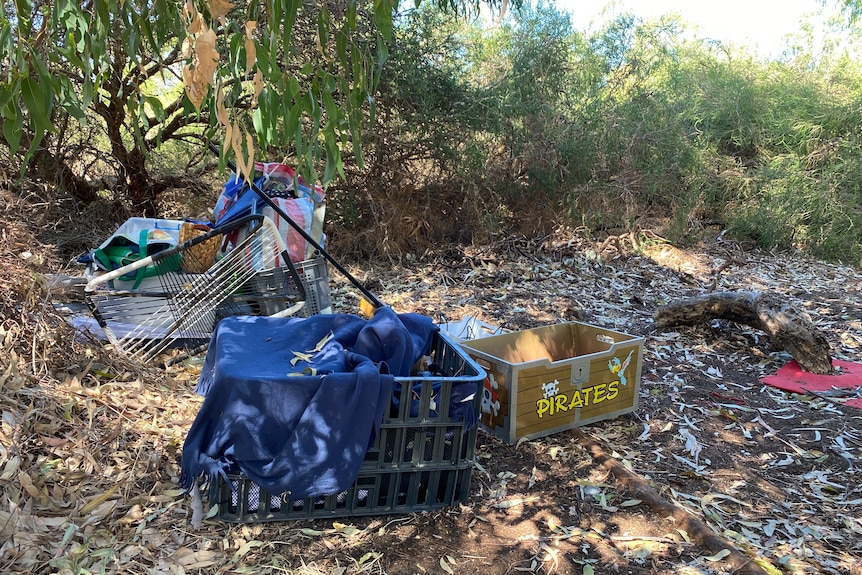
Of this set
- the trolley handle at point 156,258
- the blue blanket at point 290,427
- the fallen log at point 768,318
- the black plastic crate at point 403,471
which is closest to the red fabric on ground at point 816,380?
the fallen log at point 768,318

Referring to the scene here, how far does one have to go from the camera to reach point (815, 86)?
9391 mm

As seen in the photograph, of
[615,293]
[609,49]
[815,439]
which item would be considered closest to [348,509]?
[815,439]

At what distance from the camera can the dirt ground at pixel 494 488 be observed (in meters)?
2.10

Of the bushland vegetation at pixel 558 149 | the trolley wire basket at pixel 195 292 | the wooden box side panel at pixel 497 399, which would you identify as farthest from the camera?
the bushland vegetation at pixel 558 149

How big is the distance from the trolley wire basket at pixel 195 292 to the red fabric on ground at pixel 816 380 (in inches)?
119

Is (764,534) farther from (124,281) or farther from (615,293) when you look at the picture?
(615,293)

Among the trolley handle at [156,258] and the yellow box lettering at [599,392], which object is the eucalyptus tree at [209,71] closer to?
the trolley handle at [156,258]

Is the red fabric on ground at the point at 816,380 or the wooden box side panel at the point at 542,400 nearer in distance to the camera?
the wooden box side panel at the point at 542,400

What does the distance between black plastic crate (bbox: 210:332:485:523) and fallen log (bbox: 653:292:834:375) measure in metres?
2.81

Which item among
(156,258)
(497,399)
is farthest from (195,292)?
(497,399)

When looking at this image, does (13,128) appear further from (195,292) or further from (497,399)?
(195,292)

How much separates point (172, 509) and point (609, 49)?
838cm

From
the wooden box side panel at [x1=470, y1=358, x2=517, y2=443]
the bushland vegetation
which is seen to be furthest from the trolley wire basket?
the bushland vegetation

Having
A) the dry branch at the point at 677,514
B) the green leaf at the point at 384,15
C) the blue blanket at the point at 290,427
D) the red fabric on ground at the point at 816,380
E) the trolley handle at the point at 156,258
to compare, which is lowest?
the dry branch at the point at 677,514
